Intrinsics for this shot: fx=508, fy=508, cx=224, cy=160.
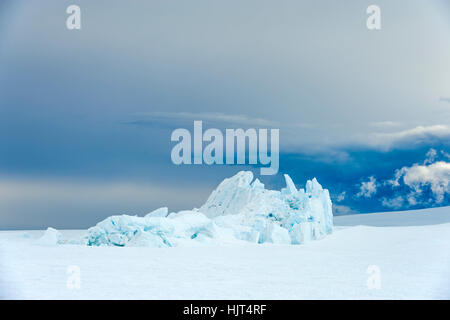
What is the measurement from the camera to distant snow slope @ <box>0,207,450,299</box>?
7.04 metres

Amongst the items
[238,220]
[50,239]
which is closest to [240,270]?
[238,220]

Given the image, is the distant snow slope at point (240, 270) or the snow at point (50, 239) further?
the snow at point (50, 239)

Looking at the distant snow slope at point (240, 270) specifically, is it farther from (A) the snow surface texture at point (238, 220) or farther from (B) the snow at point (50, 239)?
(A) the snow surface texture at point (238, 220)

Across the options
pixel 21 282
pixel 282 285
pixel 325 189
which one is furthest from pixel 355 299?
pixel 325 189

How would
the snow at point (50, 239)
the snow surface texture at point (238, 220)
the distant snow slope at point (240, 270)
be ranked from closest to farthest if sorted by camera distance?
the distant snow slope at point (240, 270)
the snow surface texture at point (238, 220)
the snow at point (50, 239)

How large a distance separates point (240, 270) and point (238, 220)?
4667 millimetres

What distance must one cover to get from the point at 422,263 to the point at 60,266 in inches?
255

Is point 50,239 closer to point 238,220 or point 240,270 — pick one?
point 238,220

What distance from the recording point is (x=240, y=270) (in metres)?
8.67

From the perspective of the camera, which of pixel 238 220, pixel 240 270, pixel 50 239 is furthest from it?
pixel 238 220

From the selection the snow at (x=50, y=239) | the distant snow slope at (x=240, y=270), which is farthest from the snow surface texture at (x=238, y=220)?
the snow at (x=50, y=239)

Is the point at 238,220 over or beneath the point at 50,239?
over

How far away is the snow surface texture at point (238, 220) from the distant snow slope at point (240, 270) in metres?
0.55

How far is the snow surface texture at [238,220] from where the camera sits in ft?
38.7
